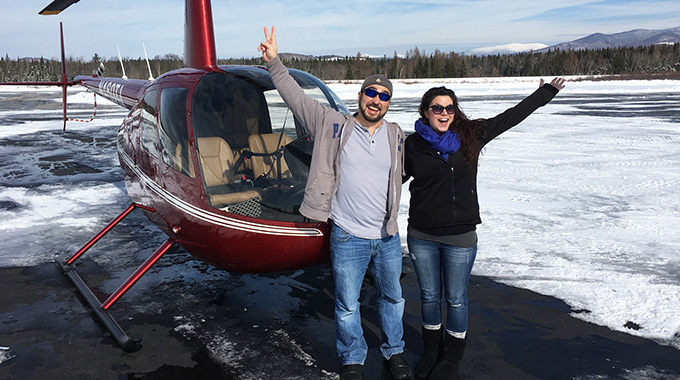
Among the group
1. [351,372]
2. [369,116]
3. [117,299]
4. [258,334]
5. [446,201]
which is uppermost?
[369,116]

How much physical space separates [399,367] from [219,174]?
6.14ft

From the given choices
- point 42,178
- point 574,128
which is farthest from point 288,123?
point 574,128

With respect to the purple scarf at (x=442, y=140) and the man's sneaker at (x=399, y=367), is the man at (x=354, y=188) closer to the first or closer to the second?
the man's sneaker at (x=399, y=367)

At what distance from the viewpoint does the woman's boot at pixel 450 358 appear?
308 centimetres

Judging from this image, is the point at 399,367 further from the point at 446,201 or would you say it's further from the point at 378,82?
the point at 378,82

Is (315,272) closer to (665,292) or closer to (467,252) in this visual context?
(467,252)

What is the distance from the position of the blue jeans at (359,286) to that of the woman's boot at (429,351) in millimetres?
174

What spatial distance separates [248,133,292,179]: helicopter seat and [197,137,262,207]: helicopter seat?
0.19m

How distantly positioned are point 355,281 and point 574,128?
44.5 ft

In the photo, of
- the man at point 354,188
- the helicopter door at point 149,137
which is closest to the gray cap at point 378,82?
the man at point 354,188

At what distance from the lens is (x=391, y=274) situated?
3041 mm

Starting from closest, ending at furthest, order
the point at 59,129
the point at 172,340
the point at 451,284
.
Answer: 1. the point at 451,284
2. the point at 172,340
3. the point at 59,129

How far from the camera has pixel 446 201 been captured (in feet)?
9.77

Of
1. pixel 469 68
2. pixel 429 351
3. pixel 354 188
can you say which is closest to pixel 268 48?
pixel 354 188
